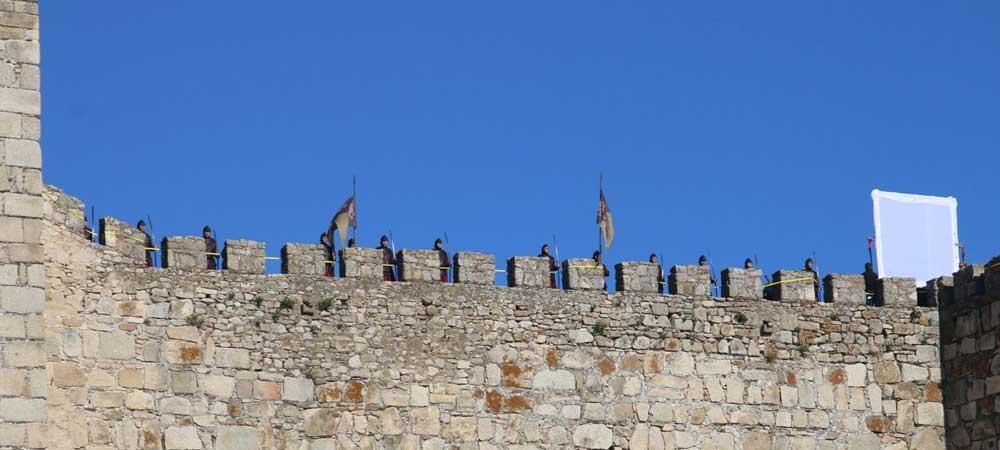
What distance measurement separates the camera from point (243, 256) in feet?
83.8

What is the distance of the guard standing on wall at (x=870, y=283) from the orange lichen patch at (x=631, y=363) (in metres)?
3.29

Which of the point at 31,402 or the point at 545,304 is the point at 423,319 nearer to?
the point at 545,304

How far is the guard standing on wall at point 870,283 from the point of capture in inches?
1128

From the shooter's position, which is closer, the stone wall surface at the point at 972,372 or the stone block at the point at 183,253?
the stone block at the point at 183,253

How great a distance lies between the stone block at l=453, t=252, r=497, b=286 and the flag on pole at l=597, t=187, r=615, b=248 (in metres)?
2.01

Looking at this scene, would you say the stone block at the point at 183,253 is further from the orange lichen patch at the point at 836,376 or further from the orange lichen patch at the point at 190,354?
the orange lichen patch at the point at 836,376

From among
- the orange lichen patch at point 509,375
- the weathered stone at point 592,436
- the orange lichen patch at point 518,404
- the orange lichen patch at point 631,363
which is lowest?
the weathered stone at point 592,436

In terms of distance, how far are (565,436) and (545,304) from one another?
1.51m

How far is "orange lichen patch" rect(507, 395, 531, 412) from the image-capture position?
26219mm

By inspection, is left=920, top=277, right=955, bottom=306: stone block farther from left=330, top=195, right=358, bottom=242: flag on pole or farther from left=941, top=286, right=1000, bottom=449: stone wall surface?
left=330, top=195, right=358, bottom=242: flag on pole

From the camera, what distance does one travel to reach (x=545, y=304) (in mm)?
26750

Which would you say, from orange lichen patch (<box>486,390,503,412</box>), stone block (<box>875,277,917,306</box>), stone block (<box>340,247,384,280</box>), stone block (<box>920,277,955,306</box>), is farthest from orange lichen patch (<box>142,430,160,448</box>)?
stone block (<box>920,277,955,306</box>)

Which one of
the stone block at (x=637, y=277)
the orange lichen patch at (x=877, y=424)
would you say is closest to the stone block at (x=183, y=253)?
the stone block at (x=637, y=277)

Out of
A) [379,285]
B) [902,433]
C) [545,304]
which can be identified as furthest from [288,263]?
[902,433]
